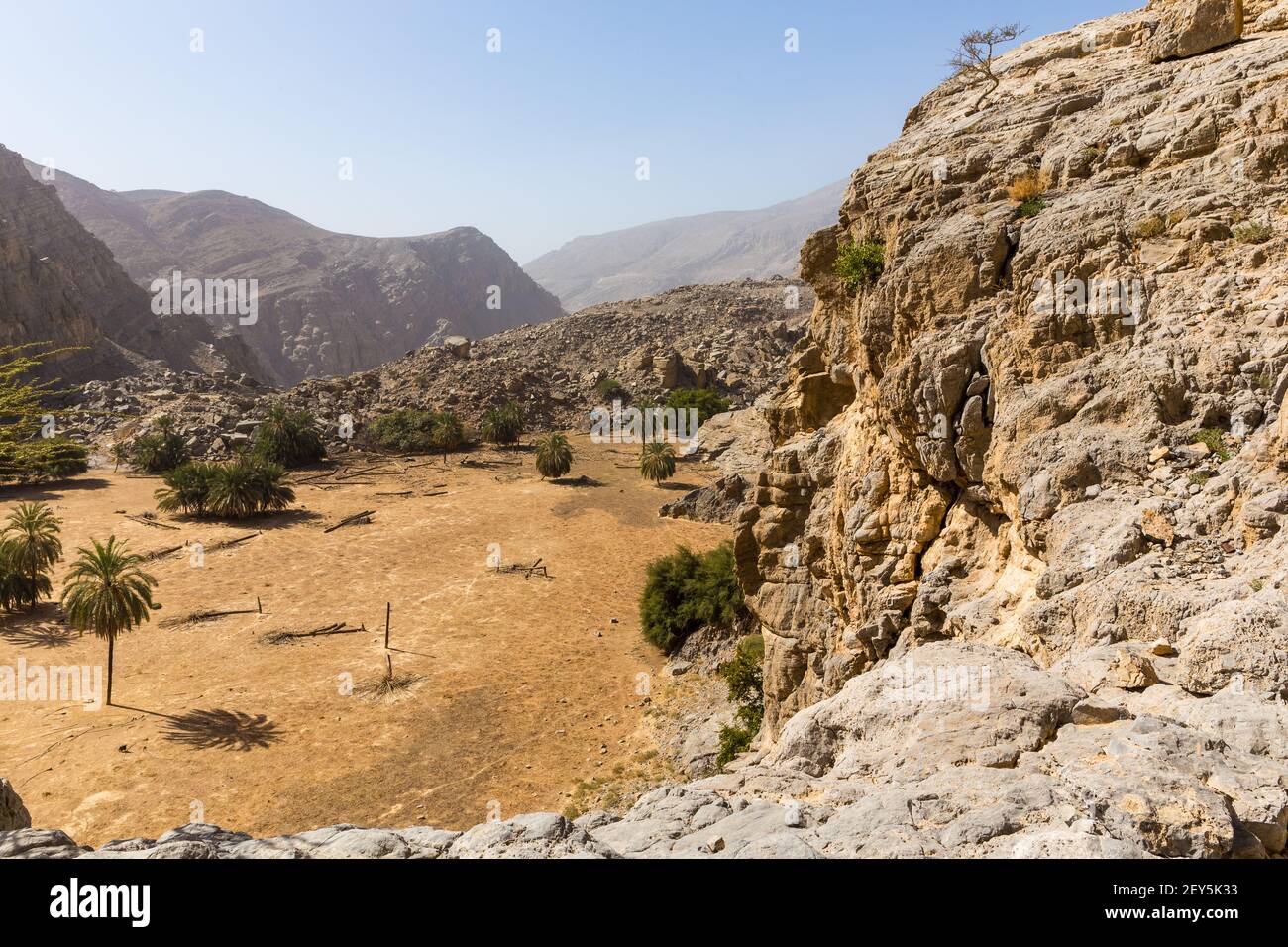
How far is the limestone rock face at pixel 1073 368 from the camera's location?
5.43 m

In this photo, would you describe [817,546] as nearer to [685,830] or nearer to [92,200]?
[685,830]

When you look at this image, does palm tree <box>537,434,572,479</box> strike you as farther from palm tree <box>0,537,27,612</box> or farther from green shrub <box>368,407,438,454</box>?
palm tree <box>0,537,27,612</box>

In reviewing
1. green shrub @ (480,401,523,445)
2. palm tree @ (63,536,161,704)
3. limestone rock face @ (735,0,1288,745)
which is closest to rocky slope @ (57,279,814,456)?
green shrub @ (480,401,523,445)

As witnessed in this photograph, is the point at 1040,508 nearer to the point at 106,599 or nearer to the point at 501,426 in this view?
the point at 106,599

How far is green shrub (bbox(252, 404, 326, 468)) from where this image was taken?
4606 centimetres

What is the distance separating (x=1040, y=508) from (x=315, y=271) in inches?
6041

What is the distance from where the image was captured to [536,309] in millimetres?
179125

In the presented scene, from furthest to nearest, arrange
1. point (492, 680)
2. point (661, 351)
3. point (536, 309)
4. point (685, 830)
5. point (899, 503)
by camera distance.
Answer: point (536, 309)
point (661, 351)
point (492, 680)
point (899, 503)
point (685, 830)

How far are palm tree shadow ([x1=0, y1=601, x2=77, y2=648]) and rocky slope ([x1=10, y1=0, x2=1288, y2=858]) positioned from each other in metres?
23.7

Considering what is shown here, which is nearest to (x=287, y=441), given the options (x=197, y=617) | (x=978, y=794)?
(x=197, y=617)

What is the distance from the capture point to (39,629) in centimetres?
2328

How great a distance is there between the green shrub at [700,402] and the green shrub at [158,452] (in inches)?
1404
